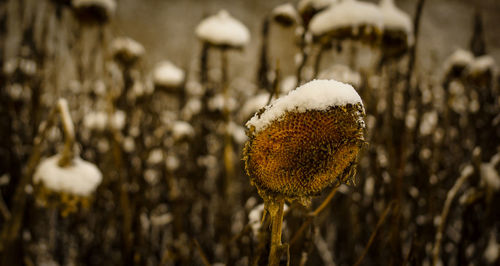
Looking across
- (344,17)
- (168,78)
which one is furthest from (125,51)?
(344,17)

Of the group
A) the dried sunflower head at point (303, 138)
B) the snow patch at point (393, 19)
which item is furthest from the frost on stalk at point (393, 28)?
the dried sunflower head at point (303, 138)

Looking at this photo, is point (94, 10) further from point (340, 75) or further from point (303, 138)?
→ point (303, 138)

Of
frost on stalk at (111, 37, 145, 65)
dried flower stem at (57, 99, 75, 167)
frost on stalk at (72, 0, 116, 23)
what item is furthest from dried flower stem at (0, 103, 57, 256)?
frost on stalk at (111, 37, 145, 65)

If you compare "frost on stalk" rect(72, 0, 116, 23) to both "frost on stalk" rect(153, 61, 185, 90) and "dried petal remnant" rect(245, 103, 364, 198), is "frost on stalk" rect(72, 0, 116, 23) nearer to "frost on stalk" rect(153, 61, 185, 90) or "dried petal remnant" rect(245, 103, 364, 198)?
"frost on stalk" rect(153, 61, 185, 90)

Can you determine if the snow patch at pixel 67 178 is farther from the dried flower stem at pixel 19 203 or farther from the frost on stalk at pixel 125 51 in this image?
the frost on stalk at pixel 125 51

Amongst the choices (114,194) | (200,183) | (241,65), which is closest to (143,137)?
(114,194)
